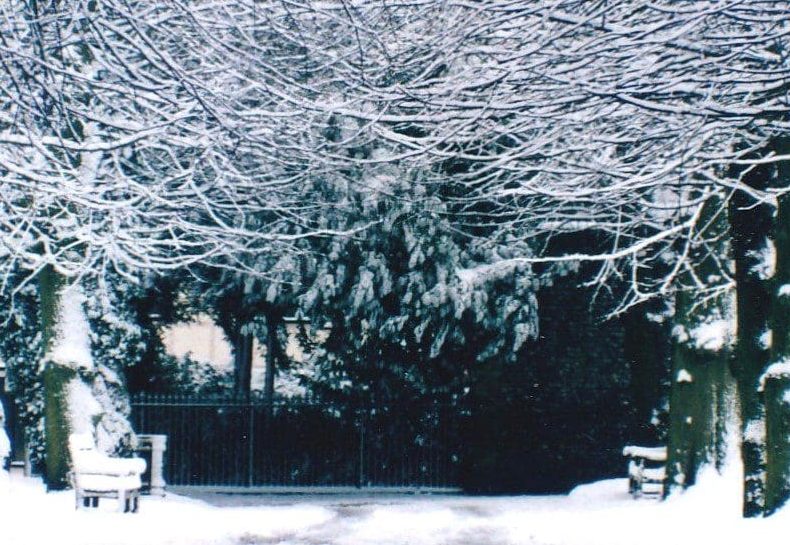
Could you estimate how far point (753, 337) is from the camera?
325 inches

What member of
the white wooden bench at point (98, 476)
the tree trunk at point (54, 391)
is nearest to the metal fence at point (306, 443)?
the tree trunk at point (54, 391)

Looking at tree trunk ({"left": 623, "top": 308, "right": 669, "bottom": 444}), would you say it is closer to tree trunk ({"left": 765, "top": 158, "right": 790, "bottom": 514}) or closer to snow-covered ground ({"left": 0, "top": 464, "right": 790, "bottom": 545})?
snow-covered ground ({"left": 0, "top": 464, "right": 790, "bottom": 545})

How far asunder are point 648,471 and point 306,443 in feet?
17.2

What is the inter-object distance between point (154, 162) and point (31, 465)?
5.59m

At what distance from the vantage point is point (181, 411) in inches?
571

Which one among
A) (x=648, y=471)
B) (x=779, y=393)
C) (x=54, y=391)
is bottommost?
(x=648, y=471)

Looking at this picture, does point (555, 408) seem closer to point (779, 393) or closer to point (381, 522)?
point (381, 522)

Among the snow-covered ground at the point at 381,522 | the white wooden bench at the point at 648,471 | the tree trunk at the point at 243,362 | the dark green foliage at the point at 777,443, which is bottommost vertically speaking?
the snow-covered ground at the point at 381,522

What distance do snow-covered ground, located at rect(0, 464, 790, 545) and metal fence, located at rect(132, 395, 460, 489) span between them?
4.11ft

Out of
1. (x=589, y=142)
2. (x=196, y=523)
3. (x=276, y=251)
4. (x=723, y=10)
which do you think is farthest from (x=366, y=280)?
(x=723, y=10)

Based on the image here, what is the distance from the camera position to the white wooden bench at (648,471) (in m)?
12.4

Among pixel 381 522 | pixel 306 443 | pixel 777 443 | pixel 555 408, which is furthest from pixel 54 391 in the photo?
pixel 777 443

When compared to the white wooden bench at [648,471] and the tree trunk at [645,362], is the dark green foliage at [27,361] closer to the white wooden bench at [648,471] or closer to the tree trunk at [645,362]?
the white wooden bench at [648,471]

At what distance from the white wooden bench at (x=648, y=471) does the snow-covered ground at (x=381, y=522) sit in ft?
0.85
